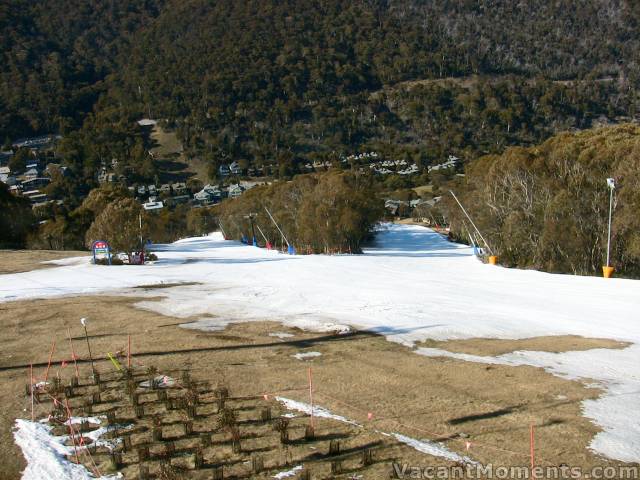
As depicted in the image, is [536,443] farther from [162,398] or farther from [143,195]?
[143,195]

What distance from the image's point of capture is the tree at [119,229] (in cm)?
4609

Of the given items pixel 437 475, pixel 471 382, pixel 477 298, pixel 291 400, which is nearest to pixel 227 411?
pixel 291 400

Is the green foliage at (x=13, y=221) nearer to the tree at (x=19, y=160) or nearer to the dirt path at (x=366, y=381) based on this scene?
the dirt path at (x=366, y=381)

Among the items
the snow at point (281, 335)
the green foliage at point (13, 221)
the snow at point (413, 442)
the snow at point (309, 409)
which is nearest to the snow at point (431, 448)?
the snow at point (413, 442)

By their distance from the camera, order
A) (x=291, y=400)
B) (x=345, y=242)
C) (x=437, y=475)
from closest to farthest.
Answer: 1. (x=437, y=475)
2. (x=291, y=400)
3. (x=345, y=242)

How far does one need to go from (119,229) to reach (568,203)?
30.5m

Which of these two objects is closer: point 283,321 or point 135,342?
point 135,342

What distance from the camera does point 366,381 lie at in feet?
41.9

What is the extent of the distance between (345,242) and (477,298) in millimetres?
35168

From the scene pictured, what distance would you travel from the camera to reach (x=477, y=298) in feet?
77.8

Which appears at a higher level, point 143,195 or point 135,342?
point 143,195

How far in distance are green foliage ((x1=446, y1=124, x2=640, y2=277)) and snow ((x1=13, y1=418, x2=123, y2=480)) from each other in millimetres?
28048

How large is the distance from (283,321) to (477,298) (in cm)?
824

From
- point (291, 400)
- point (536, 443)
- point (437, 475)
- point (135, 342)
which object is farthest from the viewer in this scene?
point (135, 342)
